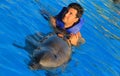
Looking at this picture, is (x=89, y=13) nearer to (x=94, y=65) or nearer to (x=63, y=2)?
(x=63, y=2)

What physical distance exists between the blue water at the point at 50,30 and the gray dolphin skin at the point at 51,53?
0.21 meters

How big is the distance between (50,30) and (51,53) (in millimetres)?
2572

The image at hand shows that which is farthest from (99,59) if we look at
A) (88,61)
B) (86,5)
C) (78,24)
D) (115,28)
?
(86,5)

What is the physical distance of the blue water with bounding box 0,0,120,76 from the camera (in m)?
7.93

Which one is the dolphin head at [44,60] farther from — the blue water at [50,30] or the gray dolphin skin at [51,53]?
the blue water at [50,30]

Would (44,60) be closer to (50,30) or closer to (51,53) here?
(51,53)

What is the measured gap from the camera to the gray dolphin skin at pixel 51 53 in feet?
25.0

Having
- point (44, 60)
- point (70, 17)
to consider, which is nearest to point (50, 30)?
point (70, 17)

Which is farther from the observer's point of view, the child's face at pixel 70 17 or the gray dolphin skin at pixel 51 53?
the child's face at pixel 70 17

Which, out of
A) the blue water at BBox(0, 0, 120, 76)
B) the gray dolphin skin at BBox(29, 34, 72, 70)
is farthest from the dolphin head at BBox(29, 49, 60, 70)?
the blue water at BBox(0, 0, 120, 76)

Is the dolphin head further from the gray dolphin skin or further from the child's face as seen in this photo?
the child's face

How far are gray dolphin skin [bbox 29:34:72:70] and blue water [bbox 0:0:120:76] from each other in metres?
0.21

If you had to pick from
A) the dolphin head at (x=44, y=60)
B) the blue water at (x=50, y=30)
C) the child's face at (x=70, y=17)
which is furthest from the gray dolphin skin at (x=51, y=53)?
the child's face at (x=70, y=17)

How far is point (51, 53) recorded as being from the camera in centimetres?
779
